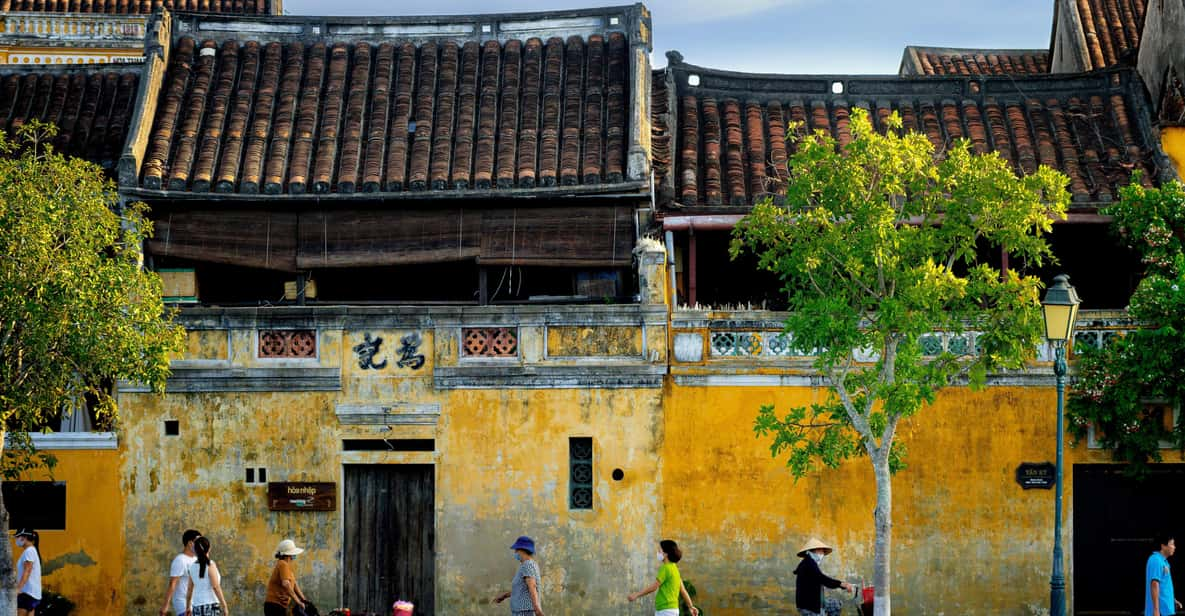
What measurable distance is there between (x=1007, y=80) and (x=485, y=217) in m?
8.50

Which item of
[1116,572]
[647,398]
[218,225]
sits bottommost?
[1116,572]

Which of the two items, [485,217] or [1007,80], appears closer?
[485,217]

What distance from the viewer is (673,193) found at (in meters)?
22.3

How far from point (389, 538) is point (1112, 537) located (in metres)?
9.19

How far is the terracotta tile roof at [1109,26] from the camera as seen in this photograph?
2852 centimetres

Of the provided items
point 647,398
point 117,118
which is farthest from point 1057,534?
point 117,118

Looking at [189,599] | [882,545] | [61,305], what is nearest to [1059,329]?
[882,545]

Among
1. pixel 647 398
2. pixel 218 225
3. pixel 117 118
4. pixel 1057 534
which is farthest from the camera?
pixel 117 118

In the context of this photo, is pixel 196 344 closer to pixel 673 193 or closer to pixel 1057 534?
pixel 673 193

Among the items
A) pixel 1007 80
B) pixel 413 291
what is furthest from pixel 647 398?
pixel 1007 80

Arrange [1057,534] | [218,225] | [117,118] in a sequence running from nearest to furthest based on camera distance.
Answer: [1057,534]
[218,225]
[117,118]

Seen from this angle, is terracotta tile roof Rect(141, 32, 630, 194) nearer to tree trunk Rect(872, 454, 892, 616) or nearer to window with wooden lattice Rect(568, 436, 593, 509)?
window with wooden lattice Rect(568, 436, 593, 509)

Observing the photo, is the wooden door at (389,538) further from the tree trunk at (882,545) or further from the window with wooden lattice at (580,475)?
the tree trunk at (882,545)

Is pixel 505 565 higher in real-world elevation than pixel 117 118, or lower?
lower
